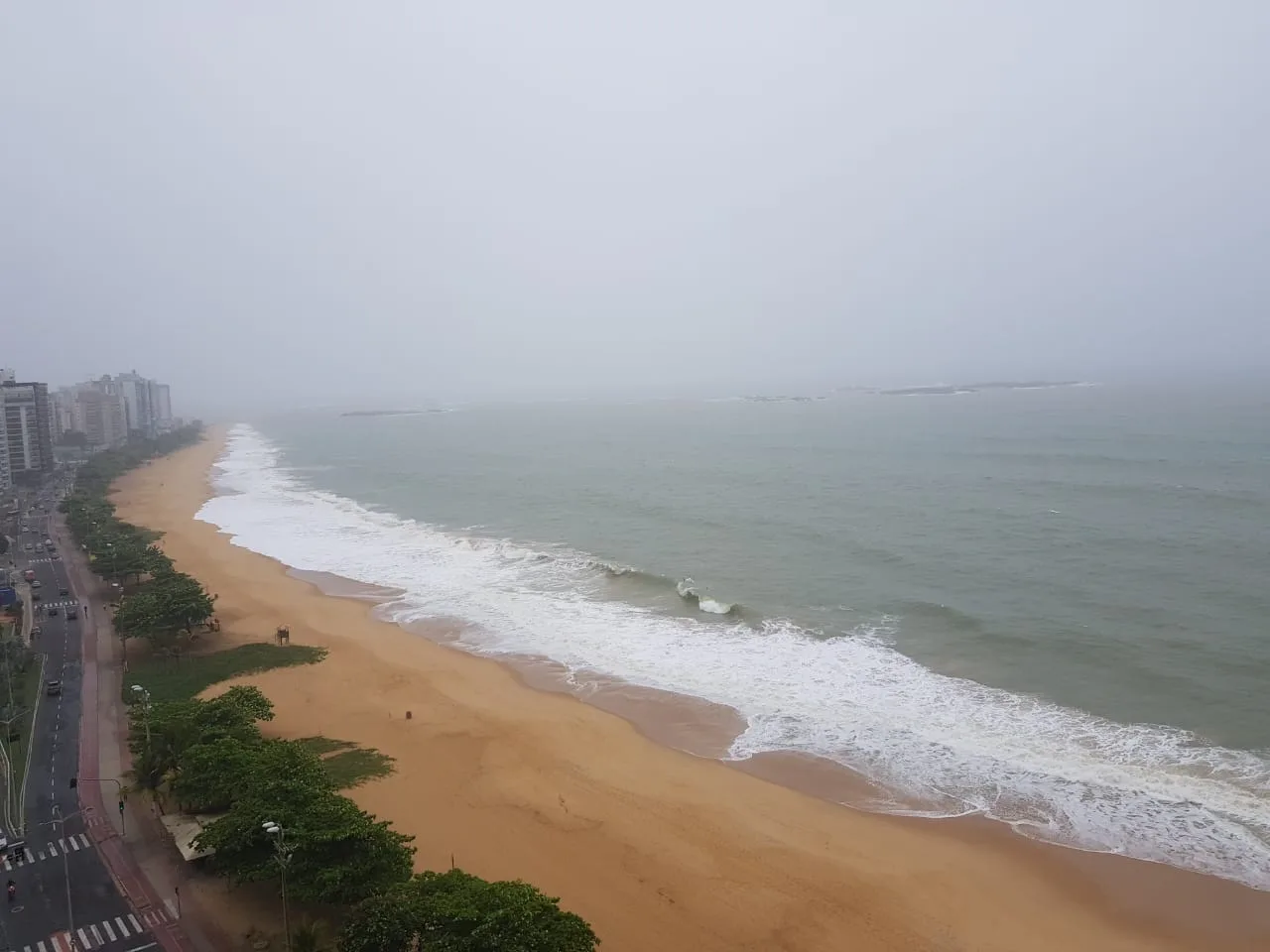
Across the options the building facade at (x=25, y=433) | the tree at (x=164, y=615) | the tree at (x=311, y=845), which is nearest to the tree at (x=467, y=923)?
the tree at (x=311, y=845)

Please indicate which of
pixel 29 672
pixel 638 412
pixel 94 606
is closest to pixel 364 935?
pixel 29 672

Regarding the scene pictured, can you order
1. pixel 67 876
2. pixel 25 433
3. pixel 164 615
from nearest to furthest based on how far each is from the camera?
1. pixel 67 876
2. pixel 164 615
3. pixel 25 433

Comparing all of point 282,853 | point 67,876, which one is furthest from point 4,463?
point 282,853

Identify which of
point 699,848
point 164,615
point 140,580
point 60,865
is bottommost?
point 699,848

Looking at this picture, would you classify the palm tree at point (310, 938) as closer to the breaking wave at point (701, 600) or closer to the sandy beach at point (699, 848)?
the sandy beach at point (699, 848)

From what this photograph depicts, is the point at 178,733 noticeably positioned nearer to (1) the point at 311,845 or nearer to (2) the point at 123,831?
(2) the point at 123,831

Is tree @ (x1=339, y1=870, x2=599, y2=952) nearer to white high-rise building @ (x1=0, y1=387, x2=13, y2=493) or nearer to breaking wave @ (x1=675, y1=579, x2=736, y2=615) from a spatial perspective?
breaking wave @ (x1=675, y1=579, x2=736, y2=615)

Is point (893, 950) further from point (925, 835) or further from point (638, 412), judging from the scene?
point (638, 412)
